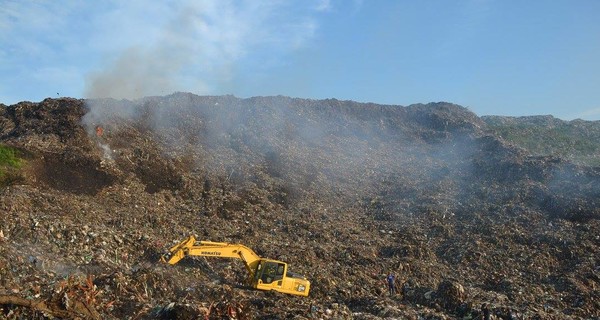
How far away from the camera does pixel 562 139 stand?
3766 cm

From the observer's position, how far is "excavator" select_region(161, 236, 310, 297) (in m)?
12.4

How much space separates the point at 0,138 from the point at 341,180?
1696cm

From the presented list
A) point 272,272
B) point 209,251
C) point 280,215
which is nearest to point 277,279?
point 272,272

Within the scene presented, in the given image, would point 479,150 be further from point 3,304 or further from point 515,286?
point 3,304

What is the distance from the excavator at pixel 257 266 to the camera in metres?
12.4

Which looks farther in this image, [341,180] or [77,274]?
[341,180]

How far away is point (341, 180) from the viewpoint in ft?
A: 88.1

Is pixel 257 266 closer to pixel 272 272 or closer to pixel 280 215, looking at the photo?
pixel 272 272

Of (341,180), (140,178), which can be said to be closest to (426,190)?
(341,180)

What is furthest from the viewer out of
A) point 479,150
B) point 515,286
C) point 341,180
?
point 479,150

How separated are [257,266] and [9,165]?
39.4 ft

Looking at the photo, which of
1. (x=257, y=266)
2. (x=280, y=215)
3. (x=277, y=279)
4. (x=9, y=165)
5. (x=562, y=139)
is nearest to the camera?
(x=277, y=279)

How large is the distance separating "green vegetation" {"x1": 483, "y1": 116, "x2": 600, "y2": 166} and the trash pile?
4010 mm

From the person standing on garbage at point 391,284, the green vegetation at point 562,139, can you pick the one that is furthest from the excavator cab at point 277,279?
the green vegetation at point 562,139
